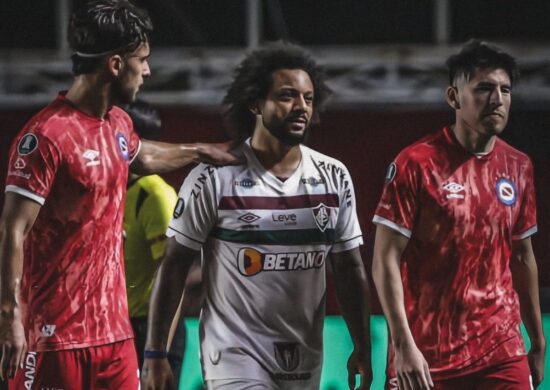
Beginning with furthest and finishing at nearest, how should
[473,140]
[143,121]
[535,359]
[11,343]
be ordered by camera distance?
[143,121] → [535,359] → [473,140] → [11,343]

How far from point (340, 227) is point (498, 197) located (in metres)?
0.67

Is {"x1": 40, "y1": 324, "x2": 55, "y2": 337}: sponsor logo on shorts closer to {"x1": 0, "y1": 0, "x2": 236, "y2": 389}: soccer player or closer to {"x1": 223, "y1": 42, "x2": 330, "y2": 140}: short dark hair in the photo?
{"x1": 0, "y1": 0, "x2": 236, "y2": 389}: soccer player

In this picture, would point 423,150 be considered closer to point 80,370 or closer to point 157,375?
point 157,375

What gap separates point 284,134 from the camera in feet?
16.7

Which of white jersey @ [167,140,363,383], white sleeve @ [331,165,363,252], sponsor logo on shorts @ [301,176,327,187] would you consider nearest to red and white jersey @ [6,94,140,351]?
white jersey @ [167,140,363,383]

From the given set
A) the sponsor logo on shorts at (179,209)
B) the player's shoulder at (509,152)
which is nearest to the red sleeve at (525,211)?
the player's shoulder at (509,152)

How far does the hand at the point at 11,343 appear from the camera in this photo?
4449 mm

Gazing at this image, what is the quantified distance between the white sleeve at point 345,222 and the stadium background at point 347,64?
6.29 m

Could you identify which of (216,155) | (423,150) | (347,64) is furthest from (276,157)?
(347,64)

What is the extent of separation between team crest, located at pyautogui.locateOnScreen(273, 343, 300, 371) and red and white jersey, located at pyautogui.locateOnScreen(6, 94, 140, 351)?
622 mm

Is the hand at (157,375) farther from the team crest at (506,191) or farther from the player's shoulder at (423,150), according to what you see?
the team crest at (506,191)

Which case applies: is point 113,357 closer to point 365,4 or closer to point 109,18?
point 109,18

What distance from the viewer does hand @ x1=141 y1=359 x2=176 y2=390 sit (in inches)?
198

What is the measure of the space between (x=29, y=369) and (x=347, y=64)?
7.51 metres
